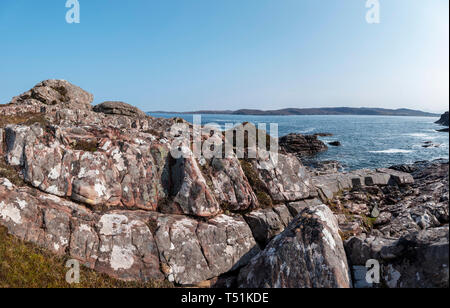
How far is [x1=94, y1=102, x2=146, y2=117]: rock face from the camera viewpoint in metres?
36.7

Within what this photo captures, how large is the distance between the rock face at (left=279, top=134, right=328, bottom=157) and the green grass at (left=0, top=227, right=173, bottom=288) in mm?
65130

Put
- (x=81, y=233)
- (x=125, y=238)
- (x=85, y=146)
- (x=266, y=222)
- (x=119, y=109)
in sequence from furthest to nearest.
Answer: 1. (x=119, y=109)
2. (x=266, y=222)
3. (x=85, y=146)
4. (x=125, y=238)
5. (x=81, y=233)

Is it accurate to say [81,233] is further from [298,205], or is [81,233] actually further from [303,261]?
[298,205]

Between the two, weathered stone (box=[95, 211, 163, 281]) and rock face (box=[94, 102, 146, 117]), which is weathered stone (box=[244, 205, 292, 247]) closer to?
weathered stone (box=[95, 211, 163, 281])

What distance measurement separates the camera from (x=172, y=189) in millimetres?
11648

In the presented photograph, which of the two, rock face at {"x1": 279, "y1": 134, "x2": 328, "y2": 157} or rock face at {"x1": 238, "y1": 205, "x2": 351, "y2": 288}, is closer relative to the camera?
rock face at {"x1": 238, "y1": 205, "x2": 351, "y2": 288}

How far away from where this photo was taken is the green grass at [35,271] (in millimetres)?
7512

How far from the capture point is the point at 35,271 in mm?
7848

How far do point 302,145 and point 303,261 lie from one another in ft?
225

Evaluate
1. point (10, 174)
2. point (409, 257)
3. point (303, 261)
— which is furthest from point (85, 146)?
point (409, 257)

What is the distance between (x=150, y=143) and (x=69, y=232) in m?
5.37

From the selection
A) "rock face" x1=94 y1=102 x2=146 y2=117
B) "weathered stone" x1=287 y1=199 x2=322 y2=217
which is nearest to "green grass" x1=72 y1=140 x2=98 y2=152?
"weathered stone" x1=287 y1=199 x2=322 y2=217
